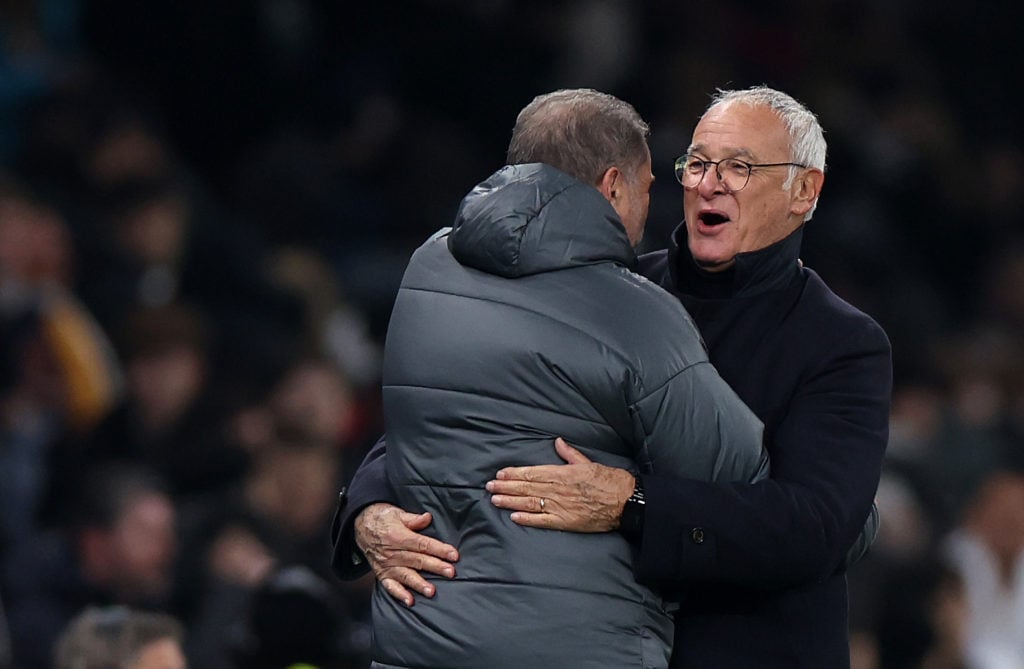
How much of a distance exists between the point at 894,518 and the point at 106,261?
3024mm

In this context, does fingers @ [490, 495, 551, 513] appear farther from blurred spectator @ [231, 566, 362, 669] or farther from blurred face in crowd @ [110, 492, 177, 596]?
blurred face in crowd @ [110, 492, 177, 596]

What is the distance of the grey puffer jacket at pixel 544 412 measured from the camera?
2.91m

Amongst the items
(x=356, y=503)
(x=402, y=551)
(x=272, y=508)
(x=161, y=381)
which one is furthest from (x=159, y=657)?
(x=161, y=381)

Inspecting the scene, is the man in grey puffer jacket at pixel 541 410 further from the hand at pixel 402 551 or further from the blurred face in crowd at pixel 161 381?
the blurred face in crowd at pixel 161 381

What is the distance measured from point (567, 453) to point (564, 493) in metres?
0.06

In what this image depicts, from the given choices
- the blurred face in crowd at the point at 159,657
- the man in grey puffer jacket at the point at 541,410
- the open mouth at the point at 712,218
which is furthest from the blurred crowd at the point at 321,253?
the open mouth at the point at 712,218

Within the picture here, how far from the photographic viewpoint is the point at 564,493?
292 cm

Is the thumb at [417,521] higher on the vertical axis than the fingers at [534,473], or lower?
lower

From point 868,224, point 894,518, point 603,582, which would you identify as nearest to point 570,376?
point 603,582

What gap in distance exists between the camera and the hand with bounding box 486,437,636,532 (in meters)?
2.92

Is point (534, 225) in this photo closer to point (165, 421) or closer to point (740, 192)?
point (740, 192)

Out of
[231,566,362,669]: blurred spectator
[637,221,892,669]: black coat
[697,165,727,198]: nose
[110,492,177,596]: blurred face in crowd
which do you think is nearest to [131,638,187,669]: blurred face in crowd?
[231,566,362,669]: blurred spectator

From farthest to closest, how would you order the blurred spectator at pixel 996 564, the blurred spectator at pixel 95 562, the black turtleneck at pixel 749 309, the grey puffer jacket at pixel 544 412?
1. the blurred spectator at pixel 996 564
2. the blurred spectator at pixel 95 562
3. the black turtleneck at pixel 749 309
4. the grey puffer jacket at pixel 544 412

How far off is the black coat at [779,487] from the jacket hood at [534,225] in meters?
0.34
